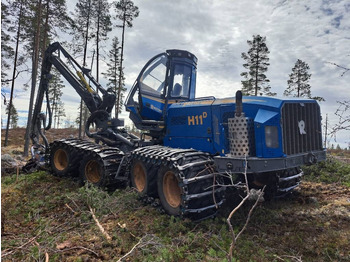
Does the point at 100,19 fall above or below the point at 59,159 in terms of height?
above

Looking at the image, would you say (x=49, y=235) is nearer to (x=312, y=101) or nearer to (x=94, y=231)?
(x=94, y=231)

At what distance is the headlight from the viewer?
4914mm

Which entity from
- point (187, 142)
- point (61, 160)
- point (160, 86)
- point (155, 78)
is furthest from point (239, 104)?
point (61, 160)

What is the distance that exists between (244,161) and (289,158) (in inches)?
34.3

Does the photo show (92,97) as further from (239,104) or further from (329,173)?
(329,173)

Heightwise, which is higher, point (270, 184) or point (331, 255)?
point (270, 184)

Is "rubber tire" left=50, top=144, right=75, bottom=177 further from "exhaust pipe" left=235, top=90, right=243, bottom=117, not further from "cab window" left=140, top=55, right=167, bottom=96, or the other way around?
"exhaust pipe" left=235, top=90, right=243, bottom=117

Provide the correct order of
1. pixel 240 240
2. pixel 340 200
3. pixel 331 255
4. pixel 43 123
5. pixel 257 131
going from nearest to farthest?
1. pixel 331 255
2. pixel 240 240
3. pixel 257 131
4. pixel 340 200
5. pixel 43 123

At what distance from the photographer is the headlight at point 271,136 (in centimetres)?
491

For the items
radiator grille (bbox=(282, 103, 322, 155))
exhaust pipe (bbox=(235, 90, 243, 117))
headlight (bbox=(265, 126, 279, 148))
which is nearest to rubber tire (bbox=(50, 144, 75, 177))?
exhaust pipe (bbox=(235, 90, 243, 117))

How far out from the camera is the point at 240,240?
4.39 meters

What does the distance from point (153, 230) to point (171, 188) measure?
114 cm

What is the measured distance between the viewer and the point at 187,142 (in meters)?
6.59

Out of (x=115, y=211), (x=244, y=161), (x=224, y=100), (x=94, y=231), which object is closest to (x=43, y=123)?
(x=115, y=211)
